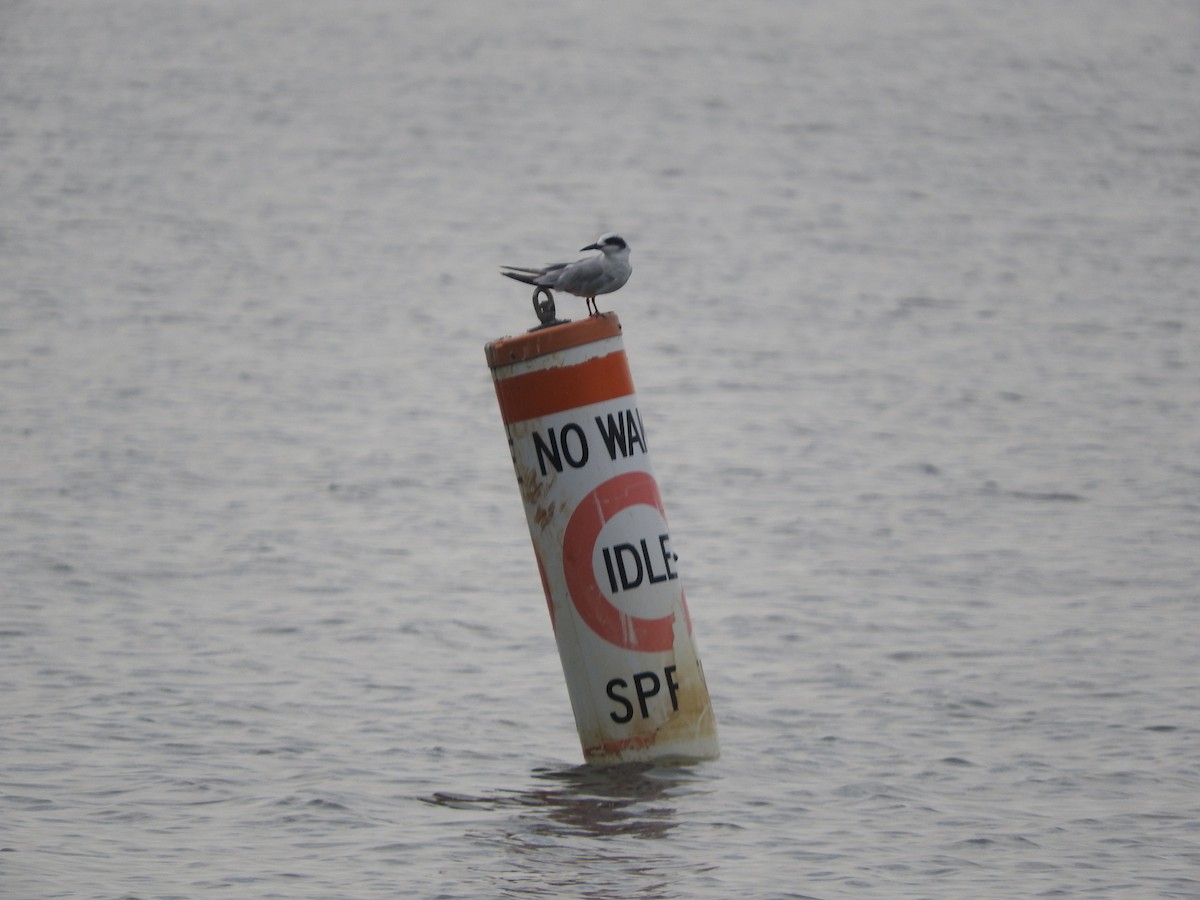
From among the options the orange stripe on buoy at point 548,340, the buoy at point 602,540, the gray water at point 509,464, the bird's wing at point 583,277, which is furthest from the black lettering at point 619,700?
the bird's wing at point 583,277

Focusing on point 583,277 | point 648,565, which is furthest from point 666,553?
point 583,277

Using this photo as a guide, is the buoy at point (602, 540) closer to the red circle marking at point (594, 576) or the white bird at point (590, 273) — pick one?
the red circle marking at point (594, 576)

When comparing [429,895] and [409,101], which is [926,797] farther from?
[409,101]

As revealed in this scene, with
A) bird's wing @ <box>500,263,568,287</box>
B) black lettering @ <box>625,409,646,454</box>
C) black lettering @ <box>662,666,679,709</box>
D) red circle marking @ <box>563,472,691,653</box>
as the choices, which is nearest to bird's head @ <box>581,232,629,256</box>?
bird's wing @ <box>500,263,568,287</box>

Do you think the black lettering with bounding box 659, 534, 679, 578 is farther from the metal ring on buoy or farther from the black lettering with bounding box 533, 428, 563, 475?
the metal ring on buoy

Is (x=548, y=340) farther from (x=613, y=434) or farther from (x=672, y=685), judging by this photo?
(x=672, y=685)

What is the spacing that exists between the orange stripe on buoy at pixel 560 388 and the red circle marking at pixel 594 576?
1.14ft

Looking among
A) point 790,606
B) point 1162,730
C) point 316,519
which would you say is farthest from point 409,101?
point 1162,730

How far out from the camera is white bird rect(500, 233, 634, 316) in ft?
23.2

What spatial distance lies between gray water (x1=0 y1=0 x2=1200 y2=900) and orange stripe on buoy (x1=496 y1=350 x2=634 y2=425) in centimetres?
148

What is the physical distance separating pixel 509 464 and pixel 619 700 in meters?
9.38

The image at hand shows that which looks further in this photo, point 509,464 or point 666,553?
point 509,464

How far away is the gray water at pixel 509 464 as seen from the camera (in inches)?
268

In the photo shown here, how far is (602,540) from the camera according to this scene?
6.88 m
